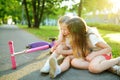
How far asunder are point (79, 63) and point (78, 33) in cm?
62

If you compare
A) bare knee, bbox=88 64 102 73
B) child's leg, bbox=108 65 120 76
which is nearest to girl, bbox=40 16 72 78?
bare knee, bbox=88 64 102 73

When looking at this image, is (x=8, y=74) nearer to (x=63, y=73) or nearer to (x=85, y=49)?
(x=63, y=73)

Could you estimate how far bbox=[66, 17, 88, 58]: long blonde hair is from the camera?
4.86 metres

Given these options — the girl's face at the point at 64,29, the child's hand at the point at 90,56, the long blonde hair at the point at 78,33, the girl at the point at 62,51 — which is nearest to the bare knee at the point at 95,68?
the child's hand at the point at 90,56

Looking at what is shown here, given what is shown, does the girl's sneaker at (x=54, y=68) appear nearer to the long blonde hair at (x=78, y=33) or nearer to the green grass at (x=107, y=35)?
the long blonde hair at (x=78, y=33)

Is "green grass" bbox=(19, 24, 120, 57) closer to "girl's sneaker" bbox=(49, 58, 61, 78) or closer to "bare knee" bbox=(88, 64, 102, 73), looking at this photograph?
"bare knee" bbox=(88, 64, 102, 73)

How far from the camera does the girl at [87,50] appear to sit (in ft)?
15.8

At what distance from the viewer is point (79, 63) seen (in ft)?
17.0

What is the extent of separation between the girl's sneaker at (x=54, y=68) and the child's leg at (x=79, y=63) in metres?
0.52

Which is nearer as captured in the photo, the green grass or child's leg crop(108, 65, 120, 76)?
child's leg crop(108, 65, 120, 76)

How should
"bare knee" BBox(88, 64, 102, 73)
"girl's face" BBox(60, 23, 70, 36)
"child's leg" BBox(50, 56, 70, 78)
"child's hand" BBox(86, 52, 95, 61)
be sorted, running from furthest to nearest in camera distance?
"girl's face" BBox(60, 23, 70, 36), "child's hand" BBox(86, 52, 95, 61), "bare knee" BBox(88, 64, 102, 73), "child's leg" BBox(50, 56, 70, 78)

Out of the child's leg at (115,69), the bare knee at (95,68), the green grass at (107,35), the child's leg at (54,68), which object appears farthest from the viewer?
the green grass at (107,35)

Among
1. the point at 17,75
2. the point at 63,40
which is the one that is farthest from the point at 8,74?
the point at 63,40

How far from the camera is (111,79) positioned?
4.52 meters
